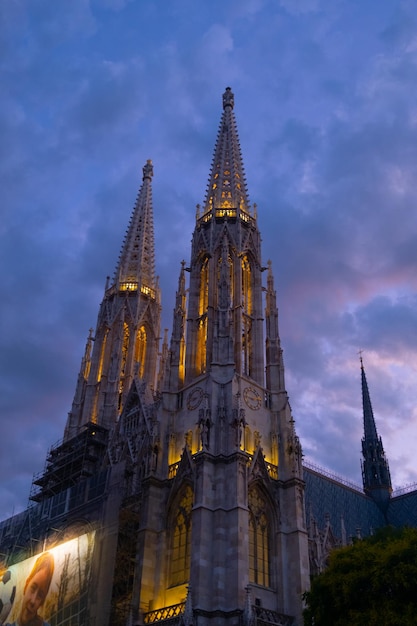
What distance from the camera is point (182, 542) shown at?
36.0 m

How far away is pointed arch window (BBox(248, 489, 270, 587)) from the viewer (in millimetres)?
34750

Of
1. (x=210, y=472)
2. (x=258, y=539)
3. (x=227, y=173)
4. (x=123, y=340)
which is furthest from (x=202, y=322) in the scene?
(x=123, y=340)

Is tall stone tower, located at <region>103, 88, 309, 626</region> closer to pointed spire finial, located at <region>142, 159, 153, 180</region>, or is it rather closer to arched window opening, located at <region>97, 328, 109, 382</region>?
arched window opening, located at <region>97, 328, 109, 382</region>

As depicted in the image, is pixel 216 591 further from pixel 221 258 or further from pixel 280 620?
pixel 221 258

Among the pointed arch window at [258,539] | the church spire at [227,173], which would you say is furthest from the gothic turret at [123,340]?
the pointed arch window at [258,539]

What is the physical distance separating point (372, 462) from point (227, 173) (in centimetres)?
4016

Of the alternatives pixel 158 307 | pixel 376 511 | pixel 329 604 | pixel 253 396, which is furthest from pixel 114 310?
pixel 329 604


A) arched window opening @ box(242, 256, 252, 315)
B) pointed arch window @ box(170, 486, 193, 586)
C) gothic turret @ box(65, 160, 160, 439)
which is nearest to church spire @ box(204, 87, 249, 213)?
arched window opening @ box(242, 256, 252, 315)

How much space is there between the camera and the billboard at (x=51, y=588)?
3694 cm

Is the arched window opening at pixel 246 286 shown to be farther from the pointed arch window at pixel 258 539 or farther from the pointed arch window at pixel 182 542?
the pointed arch window at pixel 182 542

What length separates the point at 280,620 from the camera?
33.4m

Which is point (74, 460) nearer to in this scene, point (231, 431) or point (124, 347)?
point (124, 347)

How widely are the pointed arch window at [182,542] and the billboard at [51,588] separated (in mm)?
4788

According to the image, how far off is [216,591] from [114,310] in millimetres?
35651
